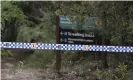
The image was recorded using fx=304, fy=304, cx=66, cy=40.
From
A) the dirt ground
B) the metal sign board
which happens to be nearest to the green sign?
the metal sign board

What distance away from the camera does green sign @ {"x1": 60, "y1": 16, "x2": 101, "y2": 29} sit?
9258 millimetres

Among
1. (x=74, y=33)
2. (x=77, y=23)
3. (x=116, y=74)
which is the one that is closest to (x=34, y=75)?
(x=74, y=33)

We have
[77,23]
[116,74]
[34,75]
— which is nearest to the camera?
[116,74]

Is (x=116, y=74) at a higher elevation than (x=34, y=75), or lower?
higher

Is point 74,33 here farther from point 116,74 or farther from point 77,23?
point 116,74

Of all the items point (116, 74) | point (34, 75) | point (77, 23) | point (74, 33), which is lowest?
point (34, 75)

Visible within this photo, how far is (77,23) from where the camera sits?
9.45 metres

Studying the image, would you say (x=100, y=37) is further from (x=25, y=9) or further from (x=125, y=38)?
(x=25, y=9)

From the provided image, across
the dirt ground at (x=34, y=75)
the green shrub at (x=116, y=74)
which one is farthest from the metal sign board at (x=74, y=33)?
the green shrub at (x=116, y=74)

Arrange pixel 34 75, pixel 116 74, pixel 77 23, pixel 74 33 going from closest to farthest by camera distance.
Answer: pixel 116 74
pixel 34 75
pixel 77 23
pixel 74 33

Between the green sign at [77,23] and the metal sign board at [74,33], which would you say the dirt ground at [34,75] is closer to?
the metal sign board at [74,33]

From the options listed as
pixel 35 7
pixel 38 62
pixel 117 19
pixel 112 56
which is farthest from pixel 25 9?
pixel 117 19

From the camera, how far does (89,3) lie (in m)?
8.57

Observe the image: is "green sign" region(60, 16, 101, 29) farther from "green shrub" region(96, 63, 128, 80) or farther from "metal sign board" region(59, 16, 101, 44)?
"green shrub" region(96, 63, 128, 80)
